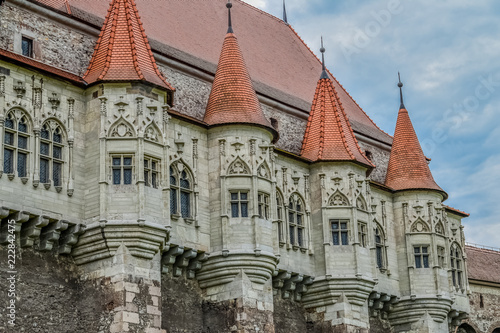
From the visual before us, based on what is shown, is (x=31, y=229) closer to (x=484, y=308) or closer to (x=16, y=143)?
(x=16, y=143)

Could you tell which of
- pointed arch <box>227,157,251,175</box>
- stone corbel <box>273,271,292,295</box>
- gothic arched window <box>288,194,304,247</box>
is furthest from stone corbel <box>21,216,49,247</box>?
gothic arched window <box>288,194,304,247</box>

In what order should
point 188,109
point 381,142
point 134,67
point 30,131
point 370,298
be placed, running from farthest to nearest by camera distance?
1. point 381,142
2. point 370,298
3. point 188,109
4. point 134,67
5. point 30,131

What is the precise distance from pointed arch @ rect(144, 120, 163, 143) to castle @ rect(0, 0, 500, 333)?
1.5 inches

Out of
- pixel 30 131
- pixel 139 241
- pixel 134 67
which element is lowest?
pixel 139 241

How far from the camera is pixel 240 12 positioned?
42.4 m

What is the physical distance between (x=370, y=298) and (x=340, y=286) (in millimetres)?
2732

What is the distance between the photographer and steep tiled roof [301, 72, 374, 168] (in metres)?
35.7

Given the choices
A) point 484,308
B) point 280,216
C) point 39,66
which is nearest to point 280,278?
point 280,216

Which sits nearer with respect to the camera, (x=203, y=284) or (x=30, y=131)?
(x=30, y=131)

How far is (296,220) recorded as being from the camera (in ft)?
114

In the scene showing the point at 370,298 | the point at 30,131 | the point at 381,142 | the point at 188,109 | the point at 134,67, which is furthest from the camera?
the point at 381,142

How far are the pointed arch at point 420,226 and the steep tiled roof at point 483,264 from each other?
316 inches

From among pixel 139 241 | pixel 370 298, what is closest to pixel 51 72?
pixel 139 241

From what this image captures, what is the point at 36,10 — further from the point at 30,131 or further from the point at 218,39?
the point at 218,39
